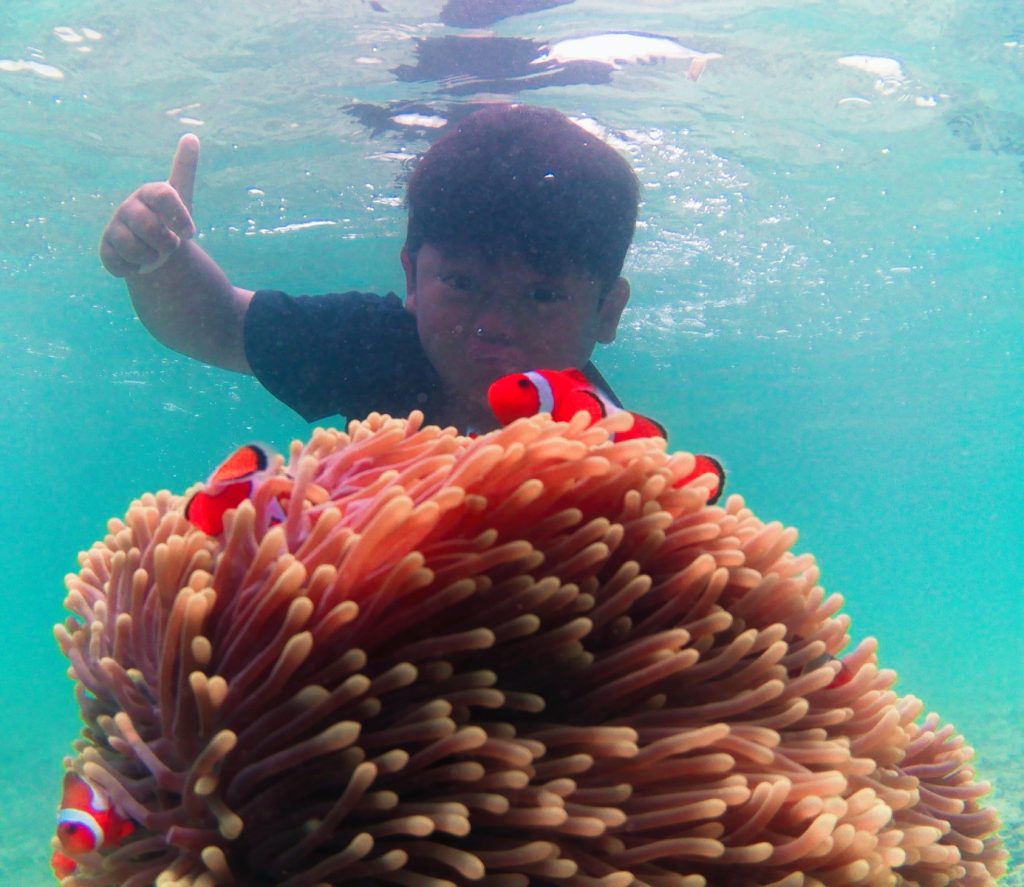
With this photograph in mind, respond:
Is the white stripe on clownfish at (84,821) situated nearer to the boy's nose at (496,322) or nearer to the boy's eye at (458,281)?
the boy's nose at (496,322)

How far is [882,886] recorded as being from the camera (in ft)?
5.42

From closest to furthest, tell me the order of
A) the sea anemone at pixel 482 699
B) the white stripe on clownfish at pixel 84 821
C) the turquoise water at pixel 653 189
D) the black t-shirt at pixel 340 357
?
the sea anemone at pixel 482 699
the white stripe on clownfish at pixel 84 821
the black t-shirt at pixel 340 357
the turquoise water at pixel 653 189

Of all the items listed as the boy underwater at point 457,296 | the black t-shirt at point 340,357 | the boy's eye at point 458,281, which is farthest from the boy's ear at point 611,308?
the boy's eye at point 458,281

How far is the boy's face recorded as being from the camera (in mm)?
5336

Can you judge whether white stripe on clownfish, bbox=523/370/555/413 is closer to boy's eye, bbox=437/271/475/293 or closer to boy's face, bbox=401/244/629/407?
boy's face, bbox=401/244/629/407

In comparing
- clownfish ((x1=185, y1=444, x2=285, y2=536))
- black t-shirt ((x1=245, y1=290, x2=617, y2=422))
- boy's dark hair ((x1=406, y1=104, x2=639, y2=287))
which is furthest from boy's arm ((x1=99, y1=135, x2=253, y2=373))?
clownfish ((x1=185, y1=444, x2=285, y2=536))

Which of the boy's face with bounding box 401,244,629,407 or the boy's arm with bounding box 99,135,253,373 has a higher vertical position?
the boy's face with bounding box 401,244,629,407

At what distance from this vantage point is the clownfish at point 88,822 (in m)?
1.54

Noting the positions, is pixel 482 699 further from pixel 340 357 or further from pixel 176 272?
pixel 176 272

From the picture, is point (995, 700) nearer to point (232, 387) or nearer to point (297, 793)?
point (232, 387)

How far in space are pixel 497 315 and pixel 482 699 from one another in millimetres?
4113

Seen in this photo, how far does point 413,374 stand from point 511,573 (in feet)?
14.6

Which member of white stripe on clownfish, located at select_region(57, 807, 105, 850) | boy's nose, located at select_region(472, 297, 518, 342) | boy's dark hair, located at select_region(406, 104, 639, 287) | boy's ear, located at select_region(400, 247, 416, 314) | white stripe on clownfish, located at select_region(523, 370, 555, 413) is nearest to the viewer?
white stripe on clownfish, located at select_region(57, 807, 105, 850)

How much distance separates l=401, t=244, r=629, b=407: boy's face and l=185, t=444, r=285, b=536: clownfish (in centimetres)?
361
